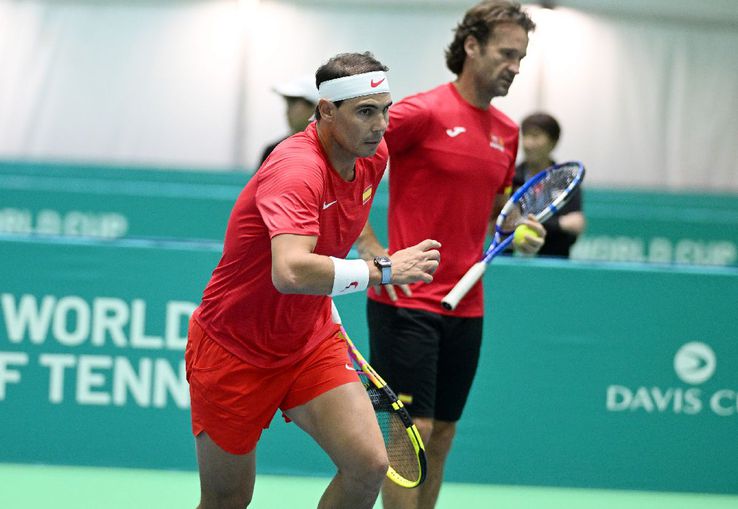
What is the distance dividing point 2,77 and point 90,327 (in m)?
8.91

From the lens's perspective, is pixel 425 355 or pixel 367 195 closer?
pixel 367 195

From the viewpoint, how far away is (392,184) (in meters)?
4.25

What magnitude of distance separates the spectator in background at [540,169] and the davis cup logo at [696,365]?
0.91 metres

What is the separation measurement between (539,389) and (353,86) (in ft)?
8.30

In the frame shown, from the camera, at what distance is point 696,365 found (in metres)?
5.38

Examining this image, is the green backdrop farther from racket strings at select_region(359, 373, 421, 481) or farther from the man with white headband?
the man with white headband

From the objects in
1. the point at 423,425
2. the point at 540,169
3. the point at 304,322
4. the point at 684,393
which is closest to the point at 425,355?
the point at 423,425

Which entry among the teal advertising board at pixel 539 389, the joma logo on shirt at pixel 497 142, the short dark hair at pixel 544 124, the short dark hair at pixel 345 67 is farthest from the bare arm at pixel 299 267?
the short dark hair at pixel 544 124

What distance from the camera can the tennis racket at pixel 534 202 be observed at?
4188mm

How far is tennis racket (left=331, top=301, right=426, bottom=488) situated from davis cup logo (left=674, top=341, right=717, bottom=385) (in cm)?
211

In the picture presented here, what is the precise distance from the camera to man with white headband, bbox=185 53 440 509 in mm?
3207

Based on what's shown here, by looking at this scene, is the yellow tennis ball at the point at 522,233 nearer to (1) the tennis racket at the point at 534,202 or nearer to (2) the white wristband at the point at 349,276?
(1) the tennis racket at the point at 534,202

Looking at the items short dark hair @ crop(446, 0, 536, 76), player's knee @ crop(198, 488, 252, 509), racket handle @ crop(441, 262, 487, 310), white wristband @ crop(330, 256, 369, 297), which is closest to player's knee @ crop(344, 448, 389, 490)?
player's knee @ crop(198, 488, 252, 509)

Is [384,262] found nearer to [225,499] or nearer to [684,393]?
[225,499]
